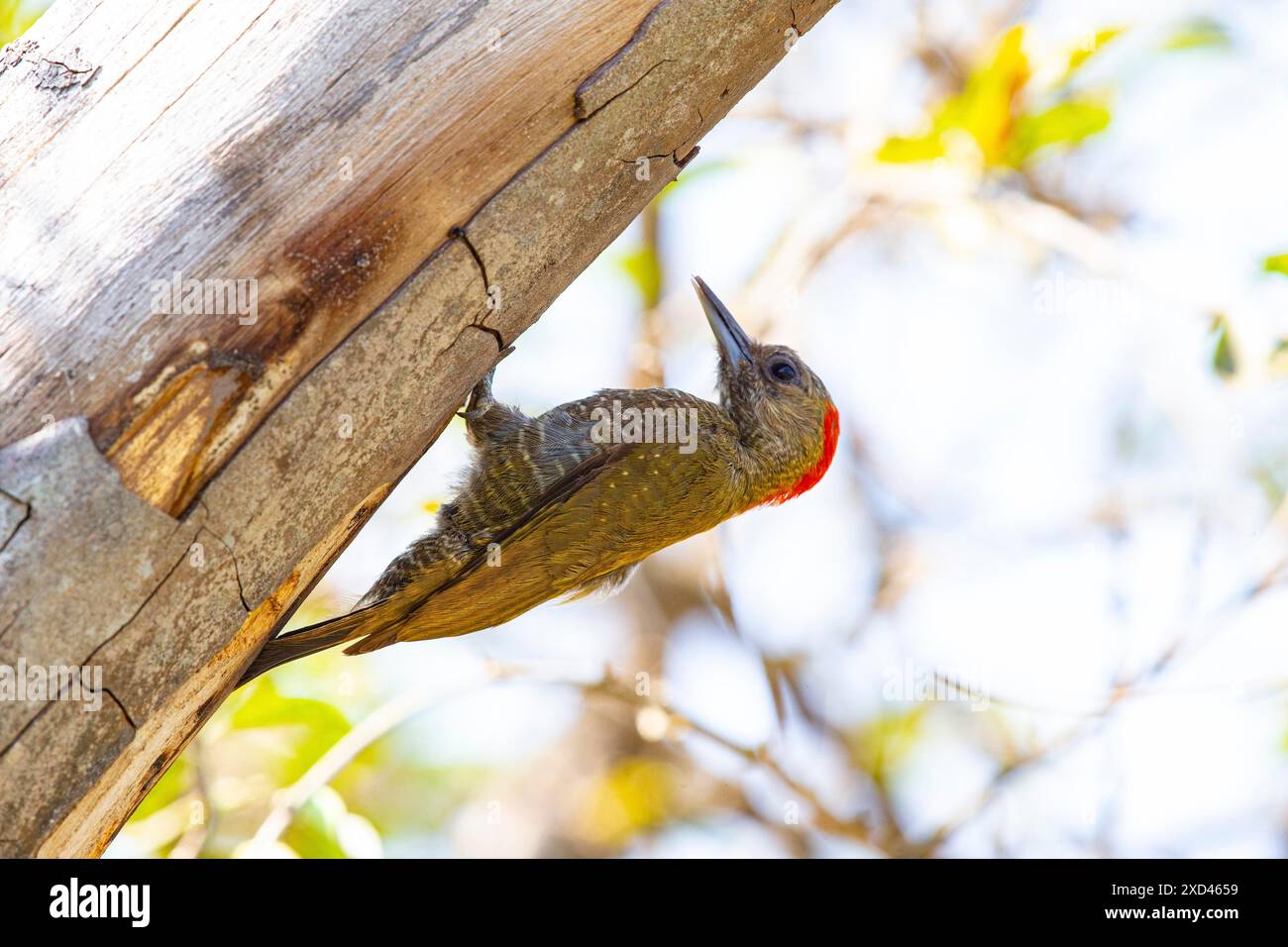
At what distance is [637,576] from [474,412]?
283 centimetres

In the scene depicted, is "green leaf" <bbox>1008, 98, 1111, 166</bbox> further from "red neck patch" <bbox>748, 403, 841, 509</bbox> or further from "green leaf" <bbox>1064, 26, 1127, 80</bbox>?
"red neck patch" <bbox>748, 403, 841, 509</bbox>

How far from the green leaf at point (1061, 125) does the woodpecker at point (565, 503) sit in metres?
1.55

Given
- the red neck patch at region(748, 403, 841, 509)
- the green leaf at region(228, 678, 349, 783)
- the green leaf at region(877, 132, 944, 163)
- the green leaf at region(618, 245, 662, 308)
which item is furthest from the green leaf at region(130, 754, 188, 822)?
the green leaf at region(877, 132, 944, 163)

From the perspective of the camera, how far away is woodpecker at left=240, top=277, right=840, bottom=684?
3.64 m

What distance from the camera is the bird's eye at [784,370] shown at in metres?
4.66

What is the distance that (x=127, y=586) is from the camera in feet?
7.42

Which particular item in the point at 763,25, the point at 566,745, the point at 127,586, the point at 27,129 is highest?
the point at 27,129

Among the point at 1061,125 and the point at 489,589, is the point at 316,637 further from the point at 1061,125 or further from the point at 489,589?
the point at 1061,125

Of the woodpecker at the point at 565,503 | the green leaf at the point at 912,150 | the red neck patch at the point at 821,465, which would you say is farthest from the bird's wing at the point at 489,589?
the green leaf at the point at 912,150

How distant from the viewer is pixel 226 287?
2346mm

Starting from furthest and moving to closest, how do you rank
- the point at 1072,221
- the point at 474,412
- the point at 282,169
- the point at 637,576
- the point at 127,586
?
the point at 637,576 < the point at 1072,221 < the point at 474,412 < the point at 282,169 < the point at 127,586

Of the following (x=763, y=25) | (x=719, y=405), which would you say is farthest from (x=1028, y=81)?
(x=763, y=25)

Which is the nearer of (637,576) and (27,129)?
(27,129)
